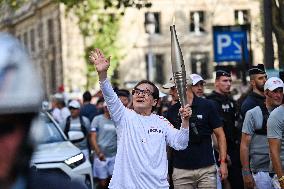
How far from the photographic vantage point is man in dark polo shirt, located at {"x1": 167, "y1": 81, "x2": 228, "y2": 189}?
8820 millimetres

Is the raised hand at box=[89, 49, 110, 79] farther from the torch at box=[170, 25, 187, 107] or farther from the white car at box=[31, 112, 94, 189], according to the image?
the white car at box=[31, 112, 94, 189]

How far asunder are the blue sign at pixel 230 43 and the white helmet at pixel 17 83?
14585 mm

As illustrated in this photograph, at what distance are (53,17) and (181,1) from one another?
361 inches

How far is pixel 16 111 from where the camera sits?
1.46 meters

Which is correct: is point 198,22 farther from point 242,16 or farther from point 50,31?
point 50,31

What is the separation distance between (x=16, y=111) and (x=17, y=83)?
50 mm

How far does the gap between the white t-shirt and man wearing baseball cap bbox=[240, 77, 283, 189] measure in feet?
6.51

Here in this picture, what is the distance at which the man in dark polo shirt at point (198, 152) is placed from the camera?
347 inches

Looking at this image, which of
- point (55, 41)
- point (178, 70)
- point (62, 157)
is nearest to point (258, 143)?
point (178, 70)

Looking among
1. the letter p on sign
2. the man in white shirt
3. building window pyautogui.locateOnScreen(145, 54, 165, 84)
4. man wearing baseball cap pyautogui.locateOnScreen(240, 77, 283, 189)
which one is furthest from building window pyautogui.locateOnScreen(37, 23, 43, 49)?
the man in white shirt

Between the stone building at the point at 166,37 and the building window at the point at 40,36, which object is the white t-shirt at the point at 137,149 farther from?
the building window at the point at 40,36

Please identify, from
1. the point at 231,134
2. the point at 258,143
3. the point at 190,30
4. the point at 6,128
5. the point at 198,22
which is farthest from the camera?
the point at 190,30

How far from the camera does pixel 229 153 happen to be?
11000 mm

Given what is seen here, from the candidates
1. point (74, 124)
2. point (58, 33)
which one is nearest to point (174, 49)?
point (74, 124)
